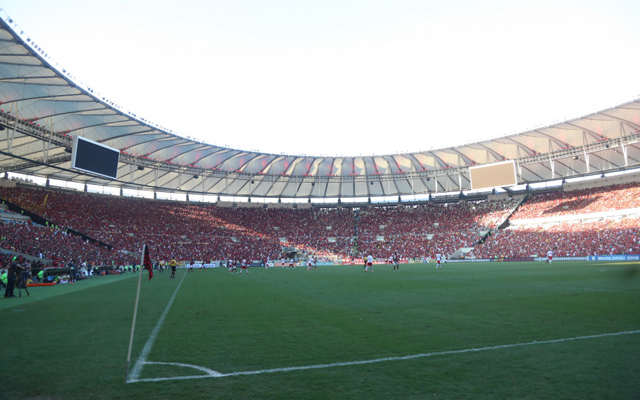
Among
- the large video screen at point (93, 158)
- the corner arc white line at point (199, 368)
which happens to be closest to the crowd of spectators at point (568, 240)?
the corner arc white line at point (199, 368)

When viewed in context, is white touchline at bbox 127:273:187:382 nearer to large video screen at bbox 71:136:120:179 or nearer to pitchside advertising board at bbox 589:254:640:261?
large video screen at bbox 71:136:120:179

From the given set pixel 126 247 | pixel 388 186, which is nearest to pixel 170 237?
pixel 126 247

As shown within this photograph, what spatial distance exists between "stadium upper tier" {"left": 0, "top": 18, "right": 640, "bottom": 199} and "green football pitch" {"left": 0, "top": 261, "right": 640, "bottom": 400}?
74.6 feet

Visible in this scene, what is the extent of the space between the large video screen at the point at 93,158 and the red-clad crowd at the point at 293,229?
8.53m

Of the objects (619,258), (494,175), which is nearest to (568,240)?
(619,258)

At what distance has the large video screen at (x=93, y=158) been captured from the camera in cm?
3122

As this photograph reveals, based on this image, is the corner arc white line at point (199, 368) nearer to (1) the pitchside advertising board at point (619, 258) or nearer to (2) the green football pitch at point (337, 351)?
(2) the green football pitch at point (337, 351)

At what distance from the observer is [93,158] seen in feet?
108

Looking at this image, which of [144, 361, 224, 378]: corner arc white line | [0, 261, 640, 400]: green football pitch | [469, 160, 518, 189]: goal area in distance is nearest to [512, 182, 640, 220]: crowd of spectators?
[469, 160, 518, 189]: goal area in distance

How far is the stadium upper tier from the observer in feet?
96.8

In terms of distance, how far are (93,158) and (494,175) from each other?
4346cm

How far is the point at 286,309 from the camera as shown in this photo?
453 inches

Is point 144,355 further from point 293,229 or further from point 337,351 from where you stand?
point 293,229

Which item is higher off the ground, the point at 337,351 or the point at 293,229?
the point at 293,229
